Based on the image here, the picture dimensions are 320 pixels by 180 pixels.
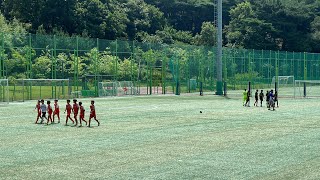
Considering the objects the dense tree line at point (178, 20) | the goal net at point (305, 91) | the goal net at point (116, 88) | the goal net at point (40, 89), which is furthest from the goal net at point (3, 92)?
the dense tree line at point (178, 20)

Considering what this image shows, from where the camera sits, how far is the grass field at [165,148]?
1823 centimetres

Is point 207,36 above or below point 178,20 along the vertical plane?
below

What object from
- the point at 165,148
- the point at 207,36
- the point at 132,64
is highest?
the point at 207,36

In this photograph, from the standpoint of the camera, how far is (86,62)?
6919 centimetres

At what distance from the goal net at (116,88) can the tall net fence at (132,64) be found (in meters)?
0.69

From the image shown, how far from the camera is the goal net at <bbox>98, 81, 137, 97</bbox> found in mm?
68500

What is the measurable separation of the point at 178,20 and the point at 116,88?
95.9 metres

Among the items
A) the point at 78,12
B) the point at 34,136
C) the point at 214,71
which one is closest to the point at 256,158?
the point at 34,136

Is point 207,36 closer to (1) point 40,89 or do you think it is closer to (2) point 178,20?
(2) point 178,20

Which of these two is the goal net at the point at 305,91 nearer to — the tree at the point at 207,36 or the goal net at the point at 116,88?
the goal net at the point at 116,88

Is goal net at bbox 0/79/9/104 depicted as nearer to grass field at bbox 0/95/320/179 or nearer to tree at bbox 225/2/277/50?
grass field at bbox 0/95/320/179

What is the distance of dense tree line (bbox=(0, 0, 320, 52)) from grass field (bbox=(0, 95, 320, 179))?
3240 inches

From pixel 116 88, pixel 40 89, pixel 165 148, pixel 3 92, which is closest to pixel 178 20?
pixel 116 88

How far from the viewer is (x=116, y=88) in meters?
70.0
